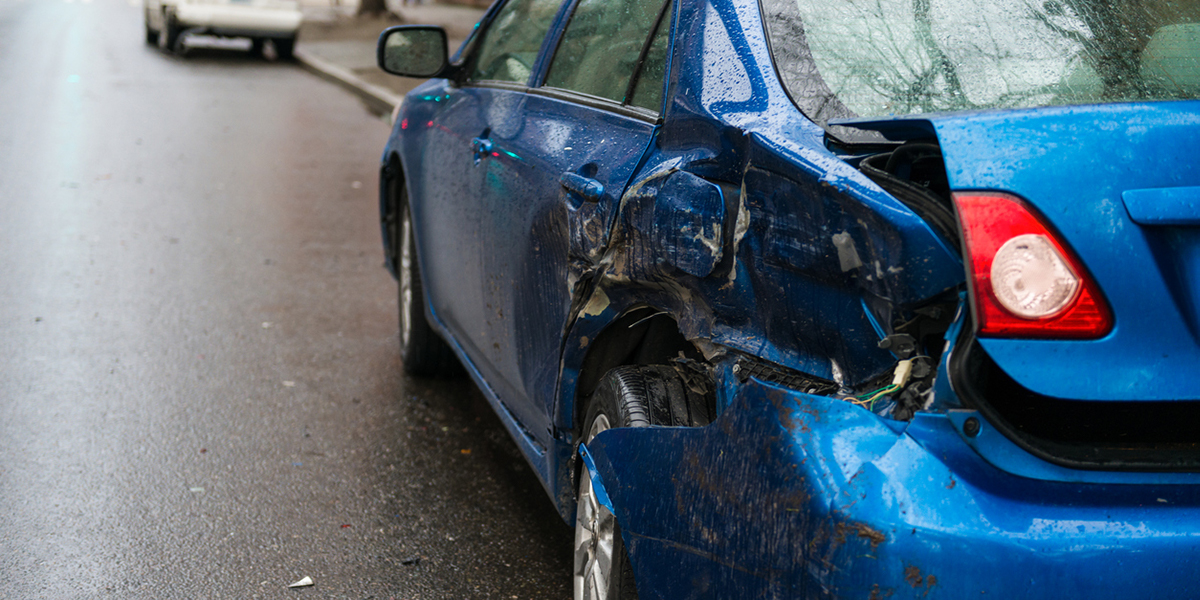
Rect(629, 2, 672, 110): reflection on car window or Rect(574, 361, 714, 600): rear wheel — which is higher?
Rect(629, 2, 672, 110): reflection on car window

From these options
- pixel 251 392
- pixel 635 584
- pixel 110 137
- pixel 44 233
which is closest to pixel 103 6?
pixel 110 137

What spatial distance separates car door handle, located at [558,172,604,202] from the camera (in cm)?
249

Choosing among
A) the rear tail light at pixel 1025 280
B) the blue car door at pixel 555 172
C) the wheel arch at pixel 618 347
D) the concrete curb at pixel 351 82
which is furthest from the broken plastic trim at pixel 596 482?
the concrete curb at pixel 351 82

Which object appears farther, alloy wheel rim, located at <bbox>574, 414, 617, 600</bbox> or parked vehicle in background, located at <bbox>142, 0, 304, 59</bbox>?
parked vehicle in background, located at <bbox>142, 0, 304, 59</bbox>

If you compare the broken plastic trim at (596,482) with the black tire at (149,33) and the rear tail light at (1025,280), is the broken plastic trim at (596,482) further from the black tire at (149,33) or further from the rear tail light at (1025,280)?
the black tire at (149,33)

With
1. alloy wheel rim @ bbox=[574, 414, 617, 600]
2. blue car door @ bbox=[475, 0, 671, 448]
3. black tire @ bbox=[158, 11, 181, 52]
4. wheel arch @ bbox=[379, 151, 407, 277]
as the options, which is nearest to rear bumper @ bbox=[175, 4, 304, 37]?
black tire @ bbox=[158, 11, 181, 52]

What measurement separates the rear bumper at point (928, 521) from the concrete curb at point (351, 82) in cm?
1249

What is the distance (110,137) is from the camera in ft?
36.8

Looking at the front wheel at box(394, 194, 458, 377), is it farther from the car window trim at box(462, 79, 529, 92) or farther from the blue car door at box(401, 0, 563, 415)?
the car window trim at box(462, 79, 529, 92)

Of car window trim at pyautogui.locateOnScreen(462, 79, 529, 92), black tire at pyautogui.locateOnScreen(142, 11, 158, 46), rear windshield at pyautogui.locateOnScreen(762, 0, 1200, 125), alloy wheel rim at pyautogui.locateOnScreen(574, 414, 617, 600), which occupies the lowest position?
black tire at pyautogui.locateOnScreen(142, 11, 158, 46)

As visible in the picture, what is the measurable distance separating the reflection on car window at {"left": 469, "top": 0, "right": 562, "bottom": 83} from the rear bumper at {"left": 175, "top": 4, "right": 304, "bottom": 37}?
16.2m

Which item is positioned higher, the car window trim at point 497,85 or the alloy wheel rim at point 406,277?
the car window trim at point 497,85

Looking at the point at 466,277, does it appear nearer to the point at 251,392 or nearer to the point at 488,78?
the point at 488,78

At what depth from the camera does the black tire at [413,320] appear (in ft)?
15.5
